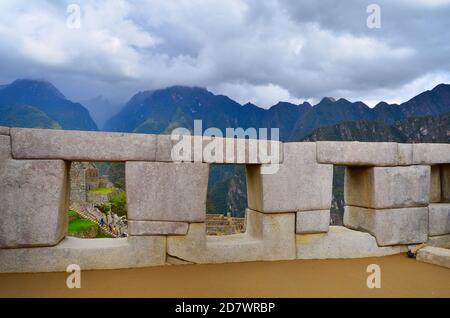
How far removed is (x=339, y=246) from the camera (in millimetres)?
5203

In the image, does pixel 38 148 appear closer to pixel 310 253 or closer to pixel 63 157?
pixel 63 157

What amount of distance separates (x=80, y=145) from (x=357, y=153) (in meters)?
3.87

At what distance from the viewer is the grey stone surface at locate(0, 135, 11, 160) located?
155 inches

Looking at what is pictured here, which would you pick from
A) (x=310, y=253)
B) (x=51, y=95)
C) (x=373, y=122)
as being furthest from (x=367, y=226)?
(x=51, y=95)

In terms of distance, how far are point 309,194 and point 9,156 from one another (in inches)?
152

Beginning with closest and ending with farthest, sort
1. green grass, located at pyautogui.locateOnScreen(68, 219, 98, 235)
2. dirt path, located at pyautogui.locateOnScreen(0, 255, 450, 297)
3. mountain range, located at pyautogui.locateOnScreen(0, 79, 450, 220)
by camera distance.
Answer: dirt path, located at pyautogui.locateOnScreen(0, 255, 450, 297)
green grass, located at pyautogui.locateOnScreen(68, 219, 98, 235)
mountain range, located at pyautogui.locateOnScreen(0, 79, 450, 220)

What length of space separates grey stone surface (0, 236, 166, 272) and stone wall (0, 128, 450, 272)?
0.04ft

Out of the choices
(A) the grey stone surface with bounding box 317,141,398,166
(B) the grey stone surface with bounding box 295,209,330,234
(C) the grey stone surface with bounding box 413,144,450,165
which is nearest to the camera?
(B) the grey stone surface with bounding box 295,209,330,234

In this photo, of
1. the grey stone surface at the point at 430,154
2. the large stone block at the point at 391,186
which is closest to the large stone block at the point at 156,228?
the large stone block at the point at 391,186

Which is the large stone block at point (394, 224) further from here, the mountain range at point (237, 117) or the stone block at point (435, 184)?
the mountain range at point (237, 117)

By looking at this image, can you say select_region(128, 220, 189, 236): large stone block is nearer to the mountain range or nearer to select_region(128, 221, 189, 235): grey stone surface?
select_region(128, 221, 189, 235): grey stone surface

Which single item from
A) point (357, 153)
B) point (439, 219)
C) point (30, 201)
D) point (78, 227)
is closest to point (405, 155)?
point (357, 153)

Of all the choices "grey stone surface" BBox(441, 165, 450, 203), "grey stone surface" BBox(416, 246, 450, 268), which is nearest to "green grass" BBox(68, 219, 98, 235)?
"grey stone surface" BBox(441, 165, 450, 203)

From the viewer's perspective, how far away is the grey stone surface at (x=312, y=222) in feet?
16.3
